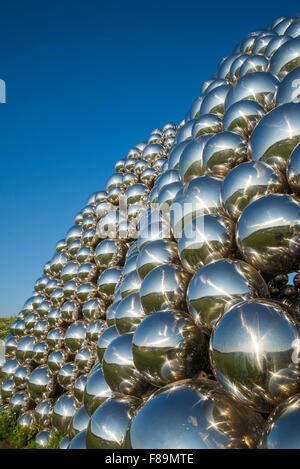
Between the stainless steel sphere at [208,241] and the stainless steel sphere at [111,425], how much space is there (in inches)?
34.8

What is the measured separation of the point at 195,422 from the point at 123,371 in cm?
85

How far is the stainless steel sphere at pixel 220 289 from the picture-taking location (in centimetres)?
182

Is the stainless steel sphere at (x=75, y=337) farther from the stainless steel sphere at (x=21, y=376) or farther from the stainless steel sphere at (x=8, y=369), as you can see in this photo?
the stainless steel sphere at (x=8, y=369)

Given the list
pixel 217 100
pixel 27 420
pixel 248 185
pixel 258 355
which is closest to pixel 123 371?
pixel 258 355

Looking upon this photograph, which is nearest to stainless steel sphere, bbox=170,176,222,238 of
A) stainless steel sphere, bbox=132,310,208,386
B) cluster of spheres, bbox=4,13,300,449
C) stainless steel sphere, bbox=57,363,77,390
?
cluster of spheres, bbox=4,13,300,449

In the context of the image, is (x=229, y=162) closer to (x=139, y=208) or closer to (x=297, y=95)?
(x=297, y=95)

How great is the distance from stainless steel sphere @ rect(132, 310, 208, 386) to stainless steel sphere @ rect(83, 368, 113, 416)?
594 millimetres

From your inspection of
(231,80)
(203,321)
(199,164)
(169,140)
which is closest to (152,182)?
(169,140)

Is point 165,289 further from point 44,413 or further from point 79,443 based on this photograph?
point 44,413

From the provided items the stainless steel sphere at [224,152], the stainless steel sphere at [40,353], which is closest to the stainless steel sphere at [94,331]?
the stainless steel sphere at [40,353]

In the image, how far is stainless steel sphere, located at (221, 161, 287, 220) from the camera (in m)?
2.03

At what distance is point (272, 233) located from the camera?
1.80 m

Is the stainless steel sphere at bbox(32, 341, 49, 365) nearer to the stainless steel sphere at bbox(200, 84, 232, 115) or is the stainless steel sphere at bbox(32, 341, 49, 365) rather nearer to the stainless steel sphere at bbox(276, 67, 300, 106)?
the stainless steel sphere at bbox(200, 84, 232, 115)

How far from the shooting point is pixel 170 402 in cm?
158
